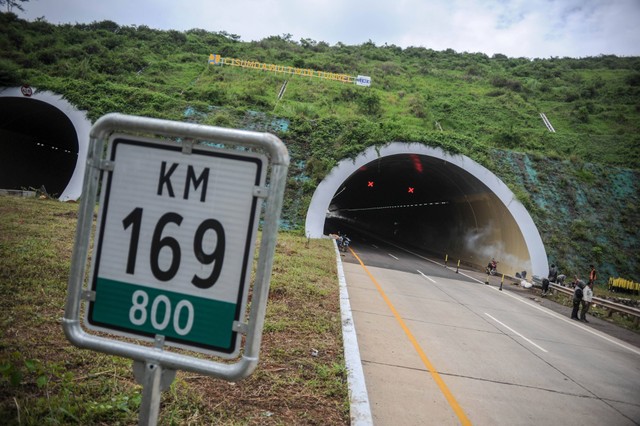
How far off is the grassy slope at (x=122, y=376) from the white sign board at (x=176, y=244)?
2113 mm

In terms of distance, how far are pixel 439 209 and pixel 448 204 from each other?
219cm

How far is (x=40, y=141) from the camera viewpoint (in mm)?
27250

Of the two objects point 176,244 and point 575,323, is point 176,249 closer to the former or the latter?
point 176,244

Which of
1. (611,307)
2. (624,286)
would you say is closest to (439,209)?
(624,286)

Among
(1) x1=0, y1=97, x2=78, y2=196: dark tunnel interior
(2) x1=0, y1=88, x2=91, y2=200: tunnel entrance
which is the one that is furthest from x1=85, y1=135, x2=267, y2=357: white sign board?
(1) x1=0, y1=97, x2=78, y2=196: dark tunnel interior

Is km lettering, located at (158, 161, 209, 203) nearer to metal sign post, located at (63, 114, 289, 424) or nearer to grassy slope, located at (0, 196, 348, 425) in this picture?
metal sign post, located at (63, 114, 289, 424)

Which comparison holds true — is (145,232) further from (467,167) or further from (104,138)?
(467,167)

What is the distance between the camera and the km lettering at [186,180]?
1536 millimetres

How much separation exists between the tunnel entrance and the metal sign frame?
21.7 meters

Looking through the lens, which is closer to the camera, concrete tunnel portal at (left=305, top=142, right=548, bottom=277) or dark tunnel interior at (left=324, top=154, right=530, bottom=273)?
concrete tunnel portal at (left=305, top=142, right=548, bottom=277)

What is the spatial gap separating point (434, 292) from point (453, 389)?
27.3 ft

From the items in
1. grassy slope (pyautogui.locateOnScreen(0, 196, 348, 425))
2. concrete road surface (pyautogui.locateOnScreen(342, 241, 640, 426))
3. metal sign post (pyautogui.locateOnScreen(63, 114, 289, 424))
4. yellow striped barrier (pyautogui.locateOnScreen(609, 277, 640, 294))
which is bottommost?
concrete road surface (pyautogui.locateOnScreen(342, 241, 640, 426))

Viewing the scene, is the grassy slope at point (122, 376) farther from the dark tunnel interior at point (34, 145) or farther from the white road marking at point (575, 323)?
the dark tunnel interior at point (34, 145)

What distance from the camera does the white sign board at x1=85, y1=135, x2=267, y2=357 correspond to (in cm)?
151
